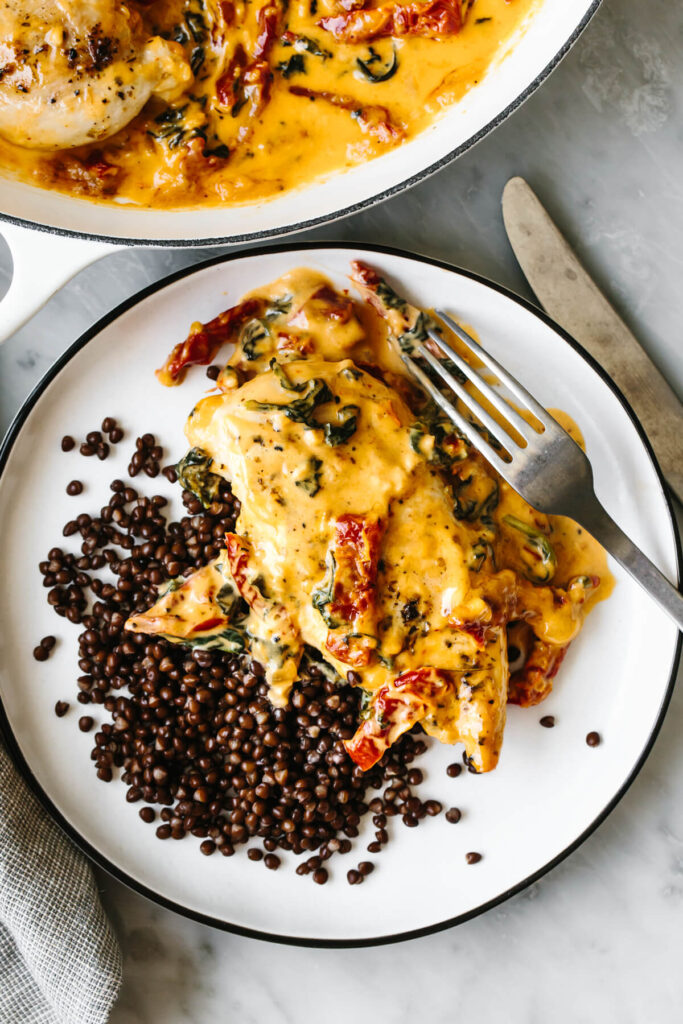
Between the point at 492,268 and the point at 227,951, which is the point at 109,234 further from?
the point at 227,951

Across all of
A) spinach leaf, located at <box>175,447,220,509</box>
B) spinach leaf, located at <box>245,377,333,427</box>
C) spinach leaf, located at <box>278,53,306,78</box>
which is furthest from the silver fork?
spinach leaf, located at <box>278,53,306,78</box>

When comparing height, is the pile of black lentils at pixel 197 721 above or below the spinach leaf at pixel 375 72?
below

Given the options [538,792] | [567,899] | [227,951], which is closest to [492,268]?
[538,792]

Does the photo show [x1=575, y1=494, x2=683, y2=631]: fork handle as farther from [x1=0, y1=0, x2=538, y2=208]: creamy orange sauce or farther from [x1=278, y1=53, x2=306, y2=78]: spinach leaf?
[x1=278, y1=53, x2=306, y2=78]: spinach leaf

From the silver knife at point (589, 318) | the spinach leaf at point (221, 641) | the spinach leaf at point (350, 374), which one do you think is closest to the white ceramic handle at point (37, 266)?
the spinach leaf at point (350, 374)

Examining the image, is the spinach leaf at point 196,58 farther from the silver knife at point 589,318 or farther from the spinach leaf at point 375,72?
the silver knife at point 589,318

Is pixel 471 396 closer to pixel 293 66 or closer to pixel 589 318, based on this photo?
pixel 589 318

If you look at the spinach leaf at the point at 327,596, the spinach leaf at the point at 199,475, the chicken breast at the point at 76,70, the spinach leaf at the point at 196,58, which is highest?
the spinach leaf at the point at 196,58
